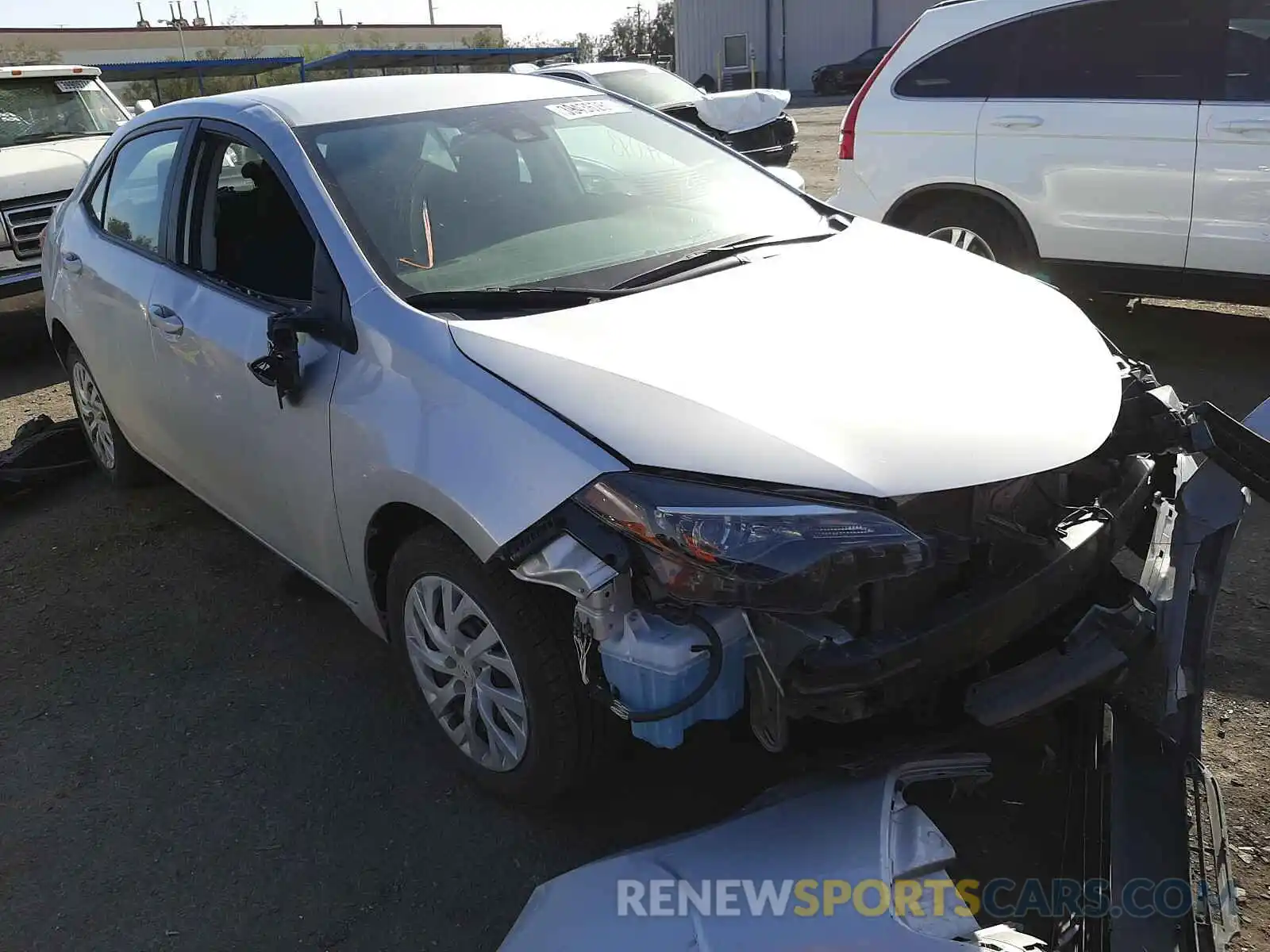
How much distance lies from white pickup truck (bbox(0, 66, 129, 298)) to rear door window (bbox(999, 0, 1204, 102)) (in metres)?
6.15

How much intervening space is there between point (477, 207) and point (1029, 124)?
3.93 m

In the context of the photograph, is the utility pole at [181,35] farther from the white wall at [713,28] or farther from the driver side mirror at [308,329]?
the driver side mirror at [308,329]

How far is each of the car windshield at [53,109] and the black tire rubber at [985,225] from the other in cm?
691

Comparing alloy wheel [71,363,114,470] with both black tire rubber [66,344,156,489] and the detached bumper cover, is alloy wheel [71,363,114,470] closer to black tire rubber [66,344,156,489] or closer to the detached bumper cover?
black tire rubber [66,344,156,489]

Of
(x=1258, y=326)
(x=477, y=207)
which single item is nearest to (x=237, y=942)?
(x=477, y=207)

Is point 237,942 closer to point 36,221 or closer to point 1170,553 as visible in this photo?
point 1170,553

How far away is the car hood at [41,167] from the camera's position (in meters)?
7.67

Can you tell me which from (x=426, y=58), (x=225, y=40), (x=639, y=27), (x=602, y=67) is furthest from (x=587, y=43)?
(x=602, y=67)

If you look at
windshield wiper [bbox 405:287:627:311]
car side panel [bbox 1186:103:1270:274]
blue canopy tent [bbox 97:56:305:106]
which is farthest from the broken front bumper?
blue canopy tent [bbox 97:56:305:106]

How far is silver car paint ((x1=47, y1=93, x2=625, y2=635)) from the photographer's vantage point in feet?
7.35

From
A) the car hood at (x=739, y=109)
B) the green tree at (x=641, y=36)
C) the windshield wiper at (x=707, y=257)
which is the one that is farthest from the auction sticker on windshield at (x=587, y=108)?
the green tree at (x=641, y=36)

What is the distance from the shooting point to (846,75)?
3391 cm

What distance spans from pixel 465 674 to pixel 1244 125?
481cm

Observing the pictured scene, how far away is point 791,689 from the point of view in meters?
1.99
